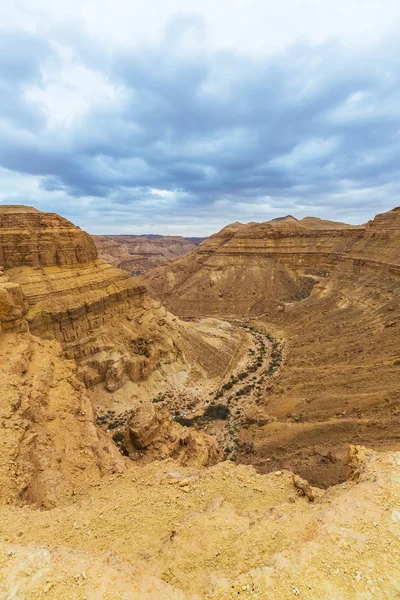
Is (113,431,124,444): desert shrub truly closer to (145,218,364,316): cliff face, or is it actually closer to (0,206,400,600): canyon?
(0,206,400,600): canyon

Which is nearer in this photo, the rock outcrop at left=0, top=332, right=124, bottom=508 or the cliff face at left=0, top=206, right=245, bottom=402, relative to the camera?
the rock outcrop at left=0, top=332, right=124, bottom=508

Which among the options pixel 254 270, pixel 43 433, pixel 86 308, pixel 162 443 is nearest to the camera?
pixel 43 433

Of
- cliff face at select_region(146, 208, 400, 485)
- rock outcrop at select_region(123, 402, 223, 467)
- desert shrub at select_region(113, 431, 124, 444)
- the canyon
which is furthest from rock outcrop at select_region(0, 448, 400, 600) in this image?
desert shrub at select_region(113, 431, 124, 444)

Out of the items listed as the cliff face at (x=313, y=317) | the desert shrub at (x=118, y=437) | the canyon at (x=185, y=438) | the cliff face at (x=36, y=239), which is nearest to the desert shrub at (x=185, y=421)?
the canyon at (x=185, y=438)

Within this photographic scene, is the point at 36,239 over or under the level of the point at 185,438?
over

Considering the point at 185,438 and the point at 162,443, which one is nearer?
the point at 162,443

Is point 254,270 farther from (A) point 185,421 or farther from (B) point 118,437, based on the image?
(B) point 118,437

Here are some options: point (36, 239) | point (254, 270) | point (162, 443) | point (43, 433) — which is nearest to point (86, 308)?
point (36, 239)

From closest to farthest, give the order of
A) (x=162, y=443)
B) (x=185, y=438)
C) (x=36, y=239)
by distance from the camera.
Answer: (x=162, y=443) → (x=185, y=438) → (x=36, y=239)
